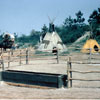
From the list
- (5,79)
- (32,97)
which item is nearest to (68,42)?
(5,79)

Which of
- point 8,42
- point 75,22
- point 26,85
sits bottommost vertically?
point 26,85

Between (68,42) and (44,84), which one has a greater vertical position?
(68,42)

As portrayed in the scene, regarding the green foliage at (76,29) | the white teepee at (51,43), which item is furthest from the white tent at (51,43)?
the green foliage at (76,29)

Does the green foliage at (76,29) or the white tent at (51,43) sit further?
the green foliage at (76,29)

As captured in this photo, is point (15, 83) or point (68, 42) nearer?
point (15, 83)

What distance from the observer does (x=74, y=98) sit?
178 inches

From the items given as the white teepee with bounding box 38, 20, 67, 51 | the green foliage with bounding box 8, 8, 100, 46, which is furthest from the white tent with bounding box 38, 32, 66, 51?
the green foliage with bounding box 8, 8, 100, 46

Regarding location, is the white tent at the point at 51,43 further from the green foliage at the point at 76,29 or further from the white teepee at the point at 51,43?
the green foliage at the point at 76,29

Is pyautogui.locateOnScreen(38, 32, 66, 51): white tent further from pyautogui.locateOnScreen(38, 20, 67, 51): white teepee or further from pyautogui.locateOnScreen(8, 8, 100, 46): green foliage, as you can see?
pyautogui.locateOnScreen(8, 8, 100, 46): green foliage

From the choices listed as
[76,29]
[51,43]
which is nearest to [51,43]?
[51,43]

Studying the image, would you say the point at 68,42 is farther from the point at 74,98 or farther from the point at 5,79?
the point at 74,98

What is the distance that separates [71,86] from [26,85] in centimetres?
156

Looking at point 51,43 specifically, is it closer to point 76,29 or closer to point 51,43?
point 51,43

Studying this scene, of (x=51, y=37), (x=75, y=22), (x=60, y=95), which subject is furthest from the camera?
(x=75, y=22)
